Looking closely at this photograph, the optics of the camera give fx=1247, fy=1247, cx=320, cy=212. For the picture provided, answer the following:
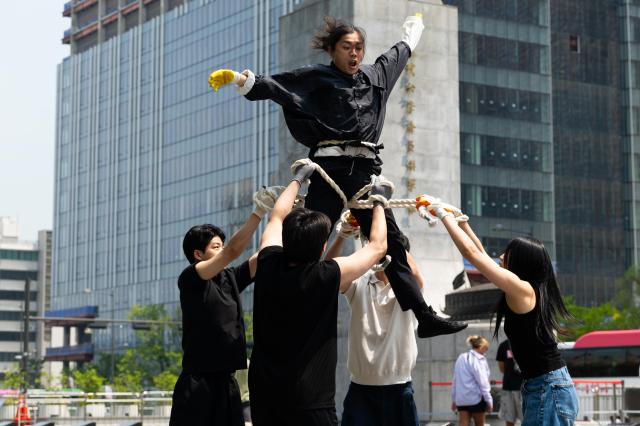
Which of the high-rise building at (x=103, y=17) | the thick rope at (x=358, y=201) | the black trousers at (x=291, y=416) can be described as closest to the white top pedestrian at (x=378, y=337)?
the thick rope at (x=358, y=201)

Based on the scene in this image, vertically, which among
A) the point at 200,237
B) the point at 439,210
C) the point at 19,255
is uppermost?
the point at 19,255

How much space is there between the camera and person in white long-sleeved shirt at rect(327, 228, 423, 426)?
887 cm

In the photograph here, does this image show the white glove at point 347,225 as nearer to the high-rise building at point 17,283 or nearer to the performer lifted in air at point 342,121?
the performer lifted in air at point 342,121

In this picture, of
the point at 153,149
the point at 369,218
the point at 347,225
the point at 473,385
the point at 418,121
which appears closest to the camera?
the point at 369,218

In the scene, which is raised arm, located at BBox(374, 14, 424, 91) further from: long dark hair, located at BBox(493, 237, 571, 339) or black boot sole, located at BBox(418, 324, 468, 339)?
long dark hair, located at BBox(493, 237, 571, 339)

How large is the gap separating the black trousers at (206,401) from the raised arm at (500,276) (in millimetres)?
2008

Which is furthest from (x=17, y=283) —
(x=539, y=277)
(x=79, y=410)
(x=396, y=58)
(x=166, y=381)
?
(x=539, y=277)

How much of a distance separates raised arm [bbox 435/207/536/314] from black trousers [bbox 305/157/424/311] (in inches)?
40.6

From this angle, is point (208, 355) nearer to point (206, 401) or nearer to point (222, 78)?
point (206, 401)

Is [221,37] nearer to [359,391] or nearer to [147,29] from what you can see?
[147,29]

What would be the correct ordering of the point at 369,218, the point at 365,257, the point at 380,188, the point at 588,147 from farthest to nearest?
the point at 588,147
the point at 369,218
the point at 380,188
the point at 365,257

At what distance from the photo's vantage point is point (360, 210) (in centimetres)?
870

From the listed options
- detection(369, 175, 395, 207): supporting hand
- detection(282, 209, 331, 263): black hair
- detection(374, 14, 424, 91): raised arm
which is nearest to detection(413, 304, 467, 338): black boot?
detection(369, 175, 395, 207): supporting hand

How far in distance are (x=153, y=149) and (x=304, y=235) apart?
382 feet
